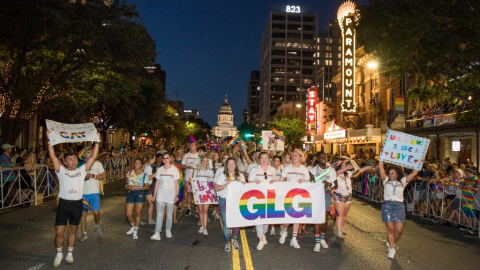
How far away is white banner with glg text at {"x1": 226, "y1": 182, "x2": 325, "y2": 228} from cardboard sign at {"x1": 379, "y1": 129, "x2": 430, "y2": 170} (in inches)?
56.4

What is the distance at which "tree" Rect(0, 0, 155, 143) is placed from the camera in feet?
47.7

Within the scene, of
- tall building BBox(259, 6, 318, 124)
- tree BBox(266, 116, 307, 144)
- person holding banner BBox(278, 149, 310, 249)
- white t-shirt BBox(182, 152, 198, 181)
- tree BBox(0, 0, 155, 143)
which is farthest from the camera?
tall building BBox(259, 6, 318, 124)

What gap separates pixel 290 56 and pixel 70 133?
123964 mm

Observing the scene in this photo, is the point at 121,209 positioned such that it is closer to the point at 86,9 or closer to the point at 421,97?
the point at 86,9

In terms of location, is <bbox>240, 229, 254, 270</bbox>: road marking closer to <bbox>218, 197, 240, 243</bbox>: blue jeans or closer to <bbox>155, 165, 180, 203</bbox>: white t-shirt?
<bbox>218, 197, 240, 243</bbox>: blue jeans

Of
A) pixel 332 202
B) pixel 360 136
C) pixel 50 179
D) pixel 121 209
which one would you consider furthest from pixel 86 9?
pixel 360 136

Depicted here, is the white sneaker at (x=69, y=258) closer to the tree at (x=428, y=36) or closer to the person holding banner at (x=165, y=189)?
the person holding banner at (x=165, y=189)

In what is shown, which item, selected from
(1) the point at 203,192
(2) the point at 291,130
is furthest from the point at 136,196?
(2) the point at 291,130

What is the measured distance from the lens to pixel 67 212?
6.20 metres

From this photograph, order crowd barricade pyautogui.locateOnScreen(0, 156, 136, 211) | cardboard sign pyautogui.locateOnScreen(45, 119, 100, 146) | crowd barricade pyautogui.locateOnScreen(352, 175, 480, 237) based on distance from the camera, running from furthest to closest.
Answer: crowd barricade pyautogui.locateOnScreen(0, 156, 136, 211) → crowd barricade pyautogui.locateOnScreen(352, 175, 480, 237) → cardboard sign pyautogui.locateOnScreen(45, 119, 100, 146)

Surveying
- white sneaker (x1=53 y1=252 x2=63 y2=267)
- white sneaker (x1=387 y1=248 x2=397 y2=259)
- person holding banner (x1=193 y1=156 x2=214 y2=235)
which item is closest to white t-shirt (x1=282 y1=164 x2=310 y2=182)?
person holding banner (x1=193 y1=156 x2=214 y2=235)

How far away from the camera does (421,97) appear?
14609 mm

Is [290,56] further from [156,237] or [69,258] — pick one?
[69,258]

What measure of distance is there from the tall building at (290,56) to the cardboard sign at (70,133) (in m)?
119
